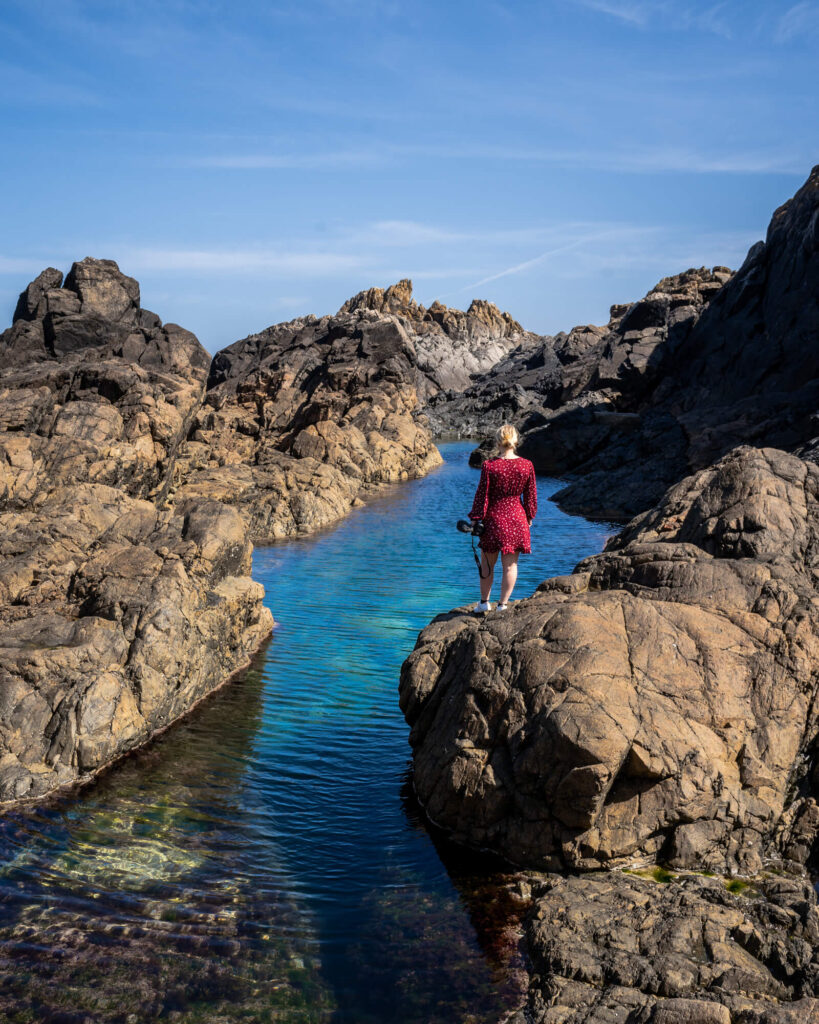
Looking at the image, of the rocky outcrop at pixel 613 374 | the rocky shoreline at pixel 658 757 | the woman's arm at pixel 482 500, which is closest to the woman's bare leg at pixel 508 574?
the rocky shoreline at pixel 658 757

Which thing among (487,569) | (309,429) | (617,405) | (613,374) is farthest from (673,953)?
(613,374)

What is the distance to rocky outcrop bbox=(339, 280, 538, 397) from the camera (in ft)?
441

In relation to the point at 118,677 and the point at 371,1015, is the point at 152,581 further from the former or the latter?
the point at 371,1015

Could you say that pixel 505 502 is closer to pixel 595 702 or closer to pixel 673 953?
pixel 595 702

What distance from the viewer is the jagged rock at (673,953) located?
6.19 m

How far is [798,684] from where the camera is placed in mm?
9156

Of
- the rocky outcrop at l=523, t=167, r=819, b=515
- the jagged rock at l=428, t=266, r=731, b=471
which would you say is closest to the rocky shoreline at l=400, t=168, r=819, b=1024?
the rocky outcrop at l=523, t=167, r=819, b=515

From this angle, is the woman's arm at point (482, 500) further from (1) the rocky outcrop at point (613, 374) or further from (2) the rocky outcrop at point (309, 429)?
(1) the rocky outcrop at point (613, 374)

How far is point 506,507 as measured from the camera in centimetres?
1188

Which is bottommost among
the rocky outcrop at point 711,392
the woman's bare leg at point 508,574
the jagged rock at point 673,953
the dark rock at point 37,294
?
the jagged rock at point 673,953

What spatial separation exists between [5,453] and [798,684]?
25568 mm

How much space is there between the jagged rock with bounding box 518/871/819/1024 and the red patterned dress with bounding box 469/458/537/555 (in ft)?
16.1

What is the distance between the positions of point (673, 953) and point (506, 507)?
20.5ft

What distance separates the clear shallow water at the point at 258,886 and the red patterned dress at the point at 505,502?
3550mm
